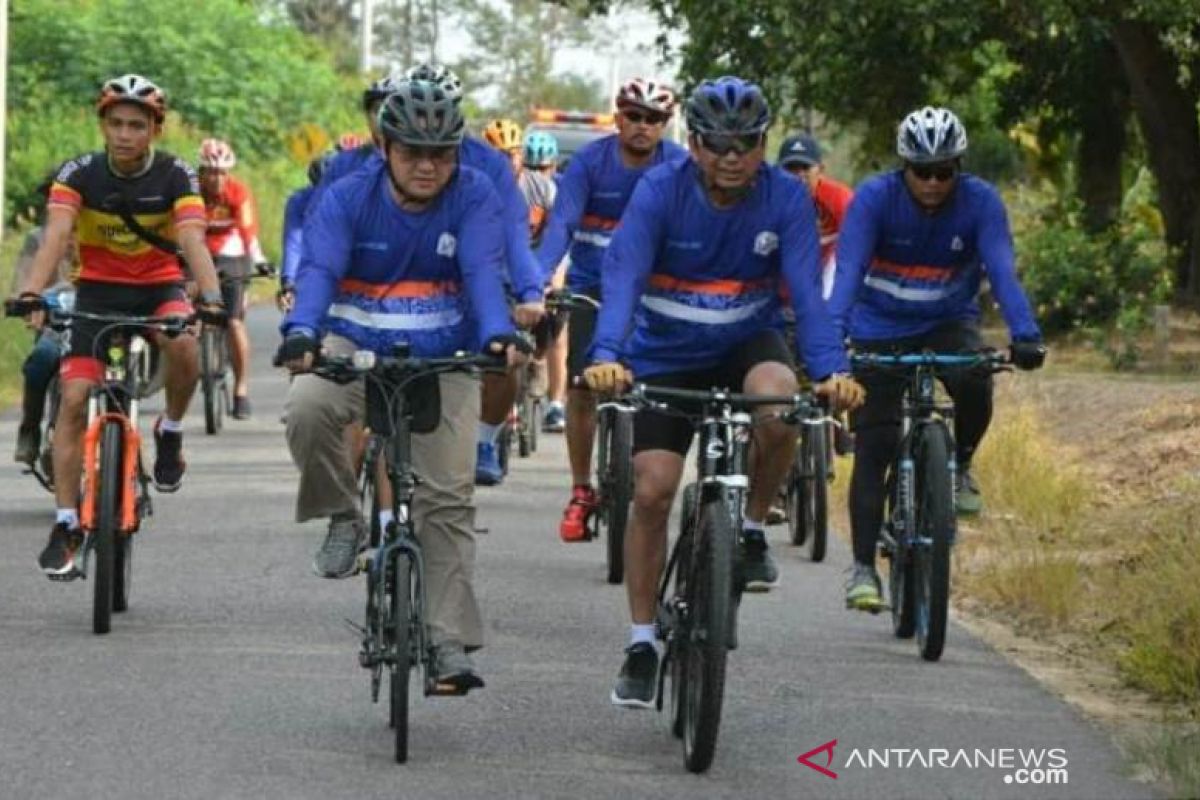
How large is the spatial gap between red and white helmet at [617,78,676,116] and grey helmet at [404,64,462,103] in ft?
11.7

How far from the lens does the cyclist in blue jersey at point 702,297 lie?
9516 mm

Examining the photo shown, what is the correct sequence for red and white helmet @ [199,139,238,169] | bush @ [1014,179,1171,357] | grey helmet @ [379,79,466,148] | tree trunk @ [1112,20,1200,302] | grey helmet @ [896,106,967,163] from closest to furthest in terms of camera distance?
grey helmet @ [379,79,466,148]
grey helmet @ [896,106,967,163]
red and white helmet @ [199,139,238,169]
tree trunk @ [1112,20,1200,302]
bush @ [1014,179,1171,357]

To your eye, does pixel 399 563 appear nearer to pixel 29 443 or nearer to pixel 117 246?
pixel 117 246

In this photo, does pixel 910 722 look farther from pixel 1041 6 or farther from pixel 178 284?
pixel 1041 6

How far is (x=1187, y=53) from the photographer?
28172 millimetres

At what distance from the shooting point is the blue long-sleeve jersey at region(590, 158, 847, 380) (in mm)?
9617

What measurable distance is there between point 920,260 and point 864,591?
124 cm

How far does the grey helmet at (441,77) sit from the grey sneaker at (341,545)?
1.41 meters

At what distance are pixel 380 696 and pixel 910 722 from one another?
1657mm

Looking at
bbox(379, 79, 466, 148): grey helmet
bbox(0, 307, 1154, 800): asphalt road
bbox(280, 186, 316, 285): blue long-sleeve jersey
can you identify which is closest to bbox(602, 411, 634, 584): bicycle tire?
bbox(0, 307, 1154, 800): asphalt road

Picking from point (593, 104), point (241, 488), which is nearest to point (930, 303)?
point (241, 488)

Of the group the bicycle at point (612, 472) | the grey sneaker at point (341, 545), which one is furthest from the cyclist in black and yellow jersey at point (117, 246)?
the bicycle at point (612, 472)

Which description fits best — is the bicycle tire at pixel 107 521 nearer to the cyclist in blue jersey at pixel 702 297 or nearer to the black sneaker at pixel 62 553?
the black sneaker at pixel 62 553

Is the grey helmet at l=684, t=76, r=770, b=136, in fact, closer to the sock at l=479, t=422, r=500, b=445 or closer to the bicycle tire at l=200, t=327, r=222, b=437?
the sock at l=479, t=422, r=500, b=445
